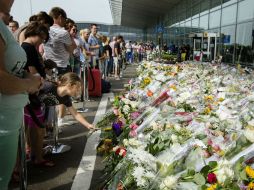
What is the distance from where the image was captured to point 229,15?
1727cm

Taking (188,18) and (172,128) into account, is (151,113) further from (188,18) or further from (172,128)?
(188,18)

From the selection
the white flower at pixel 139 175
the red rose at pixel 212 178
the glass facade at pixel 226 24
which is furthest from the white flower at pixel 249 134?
the glass facade at pixel 226 24

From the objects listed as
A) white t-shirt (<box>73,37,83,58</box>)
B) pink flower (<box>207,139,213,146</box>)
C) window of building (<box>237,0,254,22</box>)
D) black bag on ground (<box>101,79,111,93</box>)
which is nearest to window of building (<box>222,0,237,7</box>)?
window of building (<box>237,0,254,22</box>)

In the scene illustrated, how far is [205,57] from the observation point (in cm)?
2017

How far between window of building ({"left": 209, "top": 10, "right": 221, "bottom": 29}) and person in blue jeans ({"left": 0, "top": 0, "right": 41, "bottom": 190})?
59.1 feet

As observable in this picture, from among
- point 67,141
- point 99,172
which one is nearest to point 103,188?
point 99,172

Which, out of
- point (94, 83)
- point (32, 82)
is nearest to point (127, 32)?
point (94, 83)

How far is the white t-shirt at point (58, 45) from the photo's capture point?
6.11 metres

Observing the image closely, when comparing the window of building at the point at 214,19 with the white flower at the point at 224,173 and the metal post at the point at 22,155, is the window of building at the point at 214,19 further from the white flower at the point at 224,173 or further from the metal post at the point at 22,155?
the white flower at the point at 224,173

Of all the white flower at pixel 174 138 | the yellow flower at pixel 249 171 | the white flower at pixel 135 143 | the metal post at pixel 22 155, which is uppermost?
the yellow flower at pixel 249 171

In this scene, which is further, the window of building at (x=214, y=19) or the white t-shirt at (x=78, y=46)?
the window of building at (x=214, y=19)

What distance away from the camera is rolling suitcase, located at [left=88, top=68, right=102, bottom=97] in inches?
364

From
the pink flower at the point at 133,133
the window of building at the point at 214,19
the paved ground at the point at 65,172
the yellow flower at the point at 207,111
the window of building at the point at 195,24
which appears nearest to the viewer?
the pink flower at the point at 133,133

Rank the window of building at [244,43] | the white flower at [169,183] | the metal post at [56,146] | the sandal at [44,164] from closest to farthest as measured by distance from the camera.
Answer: the white flower at [169,183] → the sandal at [44,164] → the metal post at [56,146] → the window of building at [244,43]
